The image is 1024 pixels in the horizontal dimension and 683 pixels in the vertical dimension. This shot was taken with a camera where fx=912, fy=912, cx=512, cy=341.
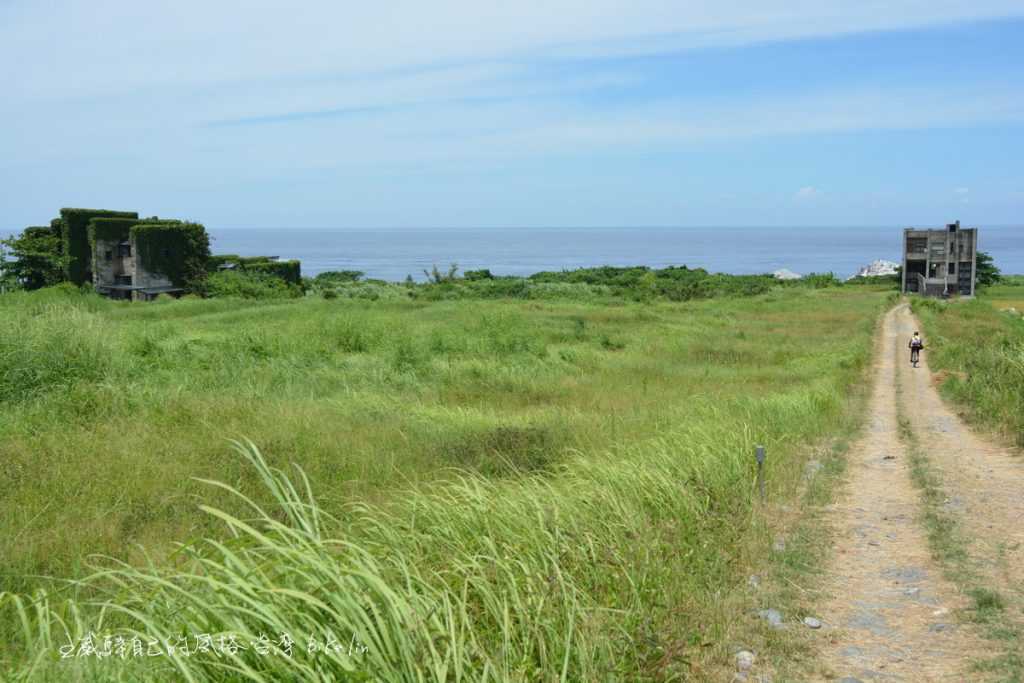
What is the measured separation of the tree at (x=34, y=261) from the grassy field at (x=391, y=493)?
3459cm

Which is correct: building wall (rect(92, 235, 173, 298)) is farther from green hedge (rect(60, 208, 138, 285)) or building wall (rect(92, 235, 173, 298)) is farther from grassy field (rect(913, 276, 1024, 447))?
grassy field (rect(913, 276, 1024, 447))

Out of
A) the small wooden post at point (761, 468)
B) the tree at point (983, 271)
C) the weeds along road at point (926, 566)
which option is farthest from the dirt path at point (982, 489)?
the tree at point (983, 271)

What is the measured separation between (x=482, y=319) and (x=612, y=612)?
78.0ft

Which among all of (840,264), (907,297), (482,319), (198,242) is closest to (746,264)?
(840,264)

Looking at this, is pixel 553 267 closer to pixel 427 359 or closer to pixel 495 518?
pixel 427 359

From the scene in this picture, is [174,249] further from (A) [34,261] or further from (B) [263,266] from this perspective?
(A) [34,261]

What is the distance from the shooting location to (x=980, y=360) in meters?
20.7

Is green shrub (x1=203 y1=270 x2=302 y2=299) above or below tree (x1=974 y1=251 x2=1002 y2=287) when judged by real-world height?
below

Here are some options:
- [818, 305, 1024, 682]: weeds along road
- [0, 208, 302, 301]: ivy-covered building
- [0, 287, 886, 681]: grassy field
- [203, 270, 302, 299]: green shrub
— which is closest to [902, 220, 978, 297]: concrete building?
[0, 287, 886, 681]: grassy field

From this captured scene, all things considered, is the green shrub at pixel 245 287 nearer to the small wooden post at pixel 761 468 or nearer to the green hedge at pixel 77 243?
the green hedge at pixel 77 243

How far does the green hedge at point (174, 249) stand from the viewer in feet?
173

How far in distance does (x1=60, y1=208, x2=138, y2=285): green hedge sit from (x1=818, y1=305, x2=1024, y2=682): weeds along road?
2050 inches

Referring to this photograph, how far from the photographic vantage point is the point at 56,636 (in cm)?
511

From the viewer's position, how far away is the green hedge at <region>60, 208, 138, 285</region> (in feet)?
178
